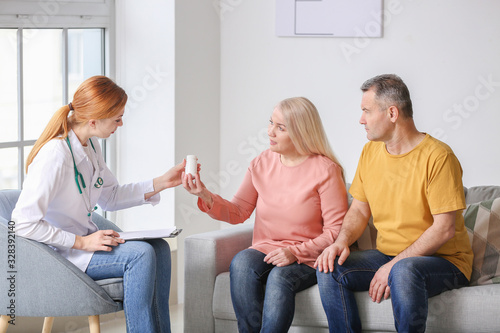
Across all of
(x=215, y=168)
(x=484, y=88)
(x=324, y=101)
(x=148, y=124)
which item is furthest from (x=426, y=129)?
(x=148, y=124)

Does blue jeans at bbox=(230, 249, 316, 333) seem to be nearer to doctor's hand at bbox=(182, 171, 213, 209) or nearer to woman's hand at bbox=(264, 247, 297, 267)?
woman's hand at bbox=(264, 247, 297, 267)

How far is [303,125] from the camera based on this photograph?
2.57m

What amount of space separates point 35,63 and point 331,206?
5.09ft

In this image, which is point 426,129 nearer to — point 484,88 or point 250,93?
point 484,88

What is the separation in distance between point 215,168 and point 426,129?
1216 mm

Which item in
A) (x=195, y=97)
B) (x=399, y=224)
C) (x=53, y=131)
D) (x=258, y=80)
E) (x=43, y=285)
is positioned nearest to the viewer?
(x=43, y=285)

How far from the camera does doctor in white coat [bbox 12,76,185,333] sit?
7.15 feet

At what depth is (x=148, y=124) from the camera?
11.6 ft

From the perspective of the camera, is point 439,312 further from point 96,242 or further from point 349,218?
point 96,242

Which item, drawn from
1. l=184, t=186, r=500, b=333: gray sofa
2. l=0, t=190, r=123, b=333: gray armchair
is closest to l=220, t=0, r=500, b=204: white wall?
l=184, t=186, r=500, b=333: gray sofa

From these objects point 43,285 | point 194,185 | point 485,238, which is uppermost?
point 194,185

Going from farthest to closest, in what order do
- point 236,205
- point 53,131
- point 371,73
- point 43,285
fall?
point 371,73 → point 236,205 → point 53,131 → point 43,285

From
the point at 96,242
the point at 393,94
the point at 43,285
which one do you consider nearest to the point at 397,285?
the point at 393,94

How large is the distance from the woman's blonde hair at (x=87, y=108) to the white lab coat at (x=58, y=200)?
4 cm
